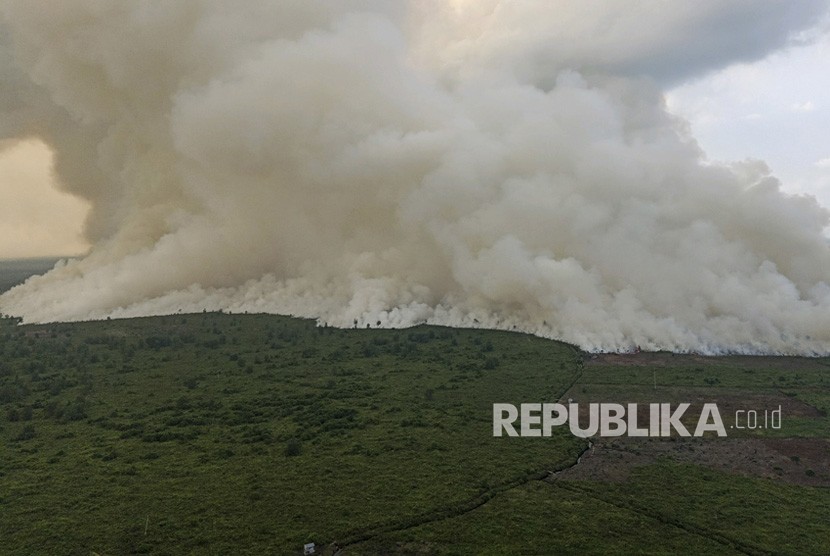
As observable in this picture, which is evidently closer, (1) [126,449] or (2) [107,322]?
(1) [126,449]

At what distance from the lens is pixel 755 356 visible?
6009 cm

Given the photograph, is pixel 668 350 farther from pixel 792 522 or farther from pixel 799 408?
pixel 792 522

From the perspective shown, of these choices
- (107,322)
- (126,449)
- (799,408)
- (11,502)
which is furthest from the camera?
(107,322)

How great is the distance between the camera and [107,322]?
88.9 meters

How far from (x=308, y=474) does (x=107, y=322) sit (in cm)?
6954

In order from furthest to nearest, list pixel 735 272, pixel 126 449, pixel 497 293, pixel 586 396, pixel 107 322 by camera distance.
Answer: pixel 107 322 → pixel 497 293 → pixel 735 272 → pixel 586 396 → pixel 126 449

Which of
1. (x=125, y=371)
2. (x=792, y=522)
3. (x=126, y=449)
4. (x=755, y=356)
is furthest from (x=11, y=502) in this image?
(x=755, y=356)

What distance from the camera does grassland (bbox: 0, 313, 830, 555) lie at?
2598 cm

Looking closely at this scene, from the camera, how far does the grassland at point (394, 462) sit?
1023 inches

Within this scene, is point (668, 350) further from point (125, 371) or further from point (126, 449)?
point (125, 371)

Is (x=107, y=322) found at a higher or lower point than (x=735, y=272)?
lower

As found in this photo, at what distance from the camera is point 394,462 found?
110 feet

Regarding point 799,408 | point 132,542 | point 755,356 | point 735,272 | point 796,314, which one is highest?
point 735,272

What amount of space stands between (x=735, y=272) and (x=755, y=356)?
36.9 ft
